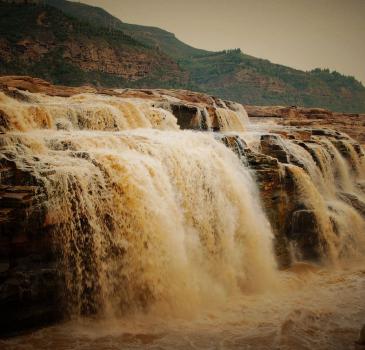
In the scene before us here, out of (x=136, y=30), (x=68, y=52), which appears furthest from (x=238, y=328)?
(x=136, y=30)

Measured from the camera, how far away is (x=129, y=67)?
56.8 m

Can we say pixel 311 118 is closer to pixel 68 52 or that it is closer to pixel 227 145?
pixel 227 145

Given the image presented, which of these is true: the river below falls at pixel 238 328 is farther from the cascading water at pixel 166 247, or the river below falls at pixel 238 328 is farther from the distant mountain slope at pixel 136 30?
the distant mountain slope at pixel 136 30

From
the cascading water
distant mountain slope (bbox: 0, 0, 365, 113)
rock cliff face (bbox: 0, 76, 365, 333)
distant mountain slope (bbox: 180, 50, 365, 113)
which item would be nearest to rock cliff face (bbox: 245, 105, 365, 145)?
rock cliff face (bbox: 0, 76, 365, 333)

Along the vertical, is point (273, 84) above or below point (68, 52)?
above

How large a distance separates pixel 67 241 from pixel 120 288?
1311mm

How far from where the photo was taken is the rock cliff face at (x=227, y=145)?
5906mm

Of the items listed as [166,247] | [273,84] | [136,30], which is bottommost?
[166,247]

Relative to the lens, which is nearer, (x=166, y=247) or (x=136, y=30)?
(x=166, y=247)

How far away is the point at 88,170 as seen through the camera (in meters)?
6.87

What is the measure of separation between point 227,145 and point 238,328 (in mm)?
5709

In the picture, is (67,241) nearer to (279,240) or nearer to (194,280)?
(194,280)

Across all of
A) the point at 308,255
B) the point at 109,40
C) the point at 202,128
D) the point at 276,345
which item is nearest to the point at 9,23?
the point at 109,40

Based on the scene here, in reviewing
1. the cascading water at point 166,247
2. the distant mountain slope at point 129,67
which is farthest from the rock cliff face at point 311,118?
the distant mountain slope at point 129,67
